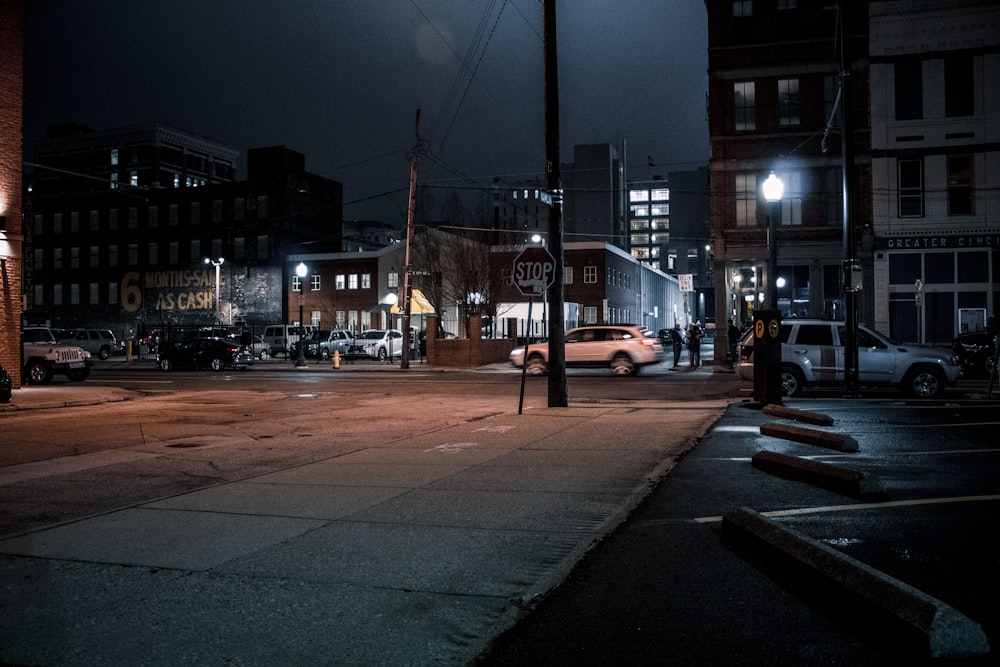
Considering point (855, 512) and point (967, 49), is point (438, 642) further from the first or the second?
point (967, 49)

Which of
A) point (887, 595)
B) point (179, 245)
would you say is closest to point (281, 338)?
point (179, 245)

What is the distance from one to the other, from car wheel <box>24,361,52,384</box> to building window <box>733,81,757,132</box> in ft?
93.9

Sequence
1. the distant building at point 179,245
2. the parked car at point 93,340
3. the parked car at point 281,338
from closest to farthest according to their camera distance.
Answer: the parked car at point 281,338 → the parked car at point 93,340 → the distant building at point 179,245

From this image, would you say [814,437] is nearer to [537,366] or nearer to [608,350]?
[608,350]

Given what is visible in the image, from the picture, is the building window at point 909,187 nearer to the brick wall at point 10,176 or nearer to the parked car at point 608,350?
the parked car at point 608,350

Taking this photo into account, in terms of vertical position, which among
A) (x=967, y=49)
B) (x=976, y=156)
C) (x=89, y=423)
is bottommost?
(x=89, y=423)

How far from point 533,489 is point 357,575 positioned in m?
3.00

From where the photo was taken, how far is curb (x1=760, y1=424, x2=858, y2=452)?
392 inches

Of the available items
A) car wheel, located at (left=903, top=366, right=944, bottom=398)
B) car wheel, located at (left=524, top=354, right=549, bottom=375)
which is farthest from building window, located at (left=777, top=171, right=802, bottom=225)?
car wheel, located at (left=903, top=366, right=944, bottom=398)

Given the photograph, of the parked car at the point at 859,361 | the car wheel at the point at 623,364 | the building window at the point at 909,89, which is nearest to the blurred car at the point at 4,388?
the parked car at the point at 859,361

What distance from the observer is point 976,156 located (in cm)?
3175

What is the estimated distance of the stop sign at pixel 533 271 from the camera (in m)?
14.4

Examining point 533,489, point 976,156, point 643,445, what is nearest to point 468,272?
point 976,156

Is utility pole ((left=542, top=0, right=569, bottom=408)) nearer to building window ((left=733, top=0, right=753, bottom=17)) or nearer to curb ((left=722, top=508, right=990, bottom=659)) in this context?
curb ((left=722, top=508, right=990, bottom=659))
